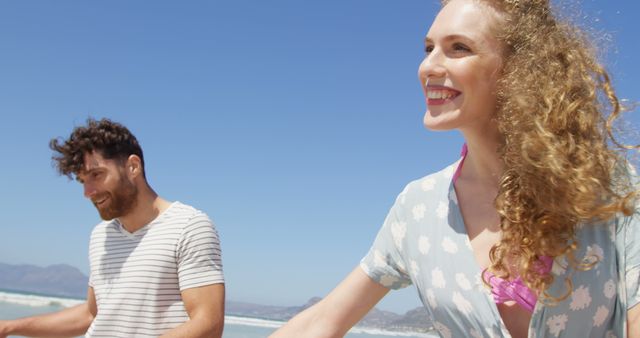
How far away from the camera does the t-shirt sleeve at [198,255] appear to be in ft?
10.4

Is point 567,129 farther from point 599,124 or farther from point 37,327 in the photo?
point 37,327

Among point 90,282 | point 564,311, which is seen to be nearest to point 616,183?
point 564,311

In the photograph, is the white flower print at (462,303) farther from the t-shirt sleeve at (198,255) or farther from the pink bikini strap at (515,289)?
the t-shirt sleeve at (198,255)

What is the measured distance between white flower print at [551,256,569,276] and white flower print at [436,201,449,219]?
38cm

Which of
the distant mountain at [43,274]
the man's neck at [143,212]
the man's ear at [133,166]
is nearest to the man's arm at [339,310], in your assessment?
the man's neck at [143,212]

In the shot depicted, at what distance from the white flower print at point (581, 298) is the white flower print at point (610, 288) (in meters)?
0.04

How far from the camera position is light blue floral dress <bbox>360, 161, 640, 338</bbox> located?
4.87 ft

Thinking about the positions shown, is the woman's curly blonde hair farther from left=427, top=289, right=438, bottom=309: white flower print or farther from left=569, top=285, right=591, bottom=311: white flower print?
left=427, top=289, right=438, bottom=309: white flower print

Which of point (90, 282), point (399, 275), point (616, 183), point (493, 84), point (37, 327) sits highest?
point (493, 84)

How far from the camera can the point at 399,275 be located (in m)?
1.93

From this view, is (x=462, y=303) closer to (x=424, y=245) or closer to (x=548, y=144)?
(x=424, y=245)

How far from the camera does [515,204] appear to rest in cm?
161

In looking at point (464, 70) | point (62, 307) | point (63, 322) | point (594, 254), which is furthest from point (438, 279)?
point (62, 307)

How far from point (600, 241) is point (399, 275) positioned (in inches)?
23.9
